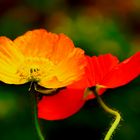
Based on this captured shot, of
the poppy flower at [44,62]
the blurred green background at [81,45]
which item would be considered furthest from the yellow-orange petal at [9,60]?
the blurred green background at [81,45]

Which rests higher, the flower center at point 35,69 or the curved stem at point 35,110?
the flower center at point 35,69

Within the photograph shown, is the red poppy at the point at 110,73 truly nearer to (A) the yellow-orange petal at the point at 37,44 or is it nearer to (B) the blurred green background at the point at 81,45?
(A) the yellow-orange petal at the point at 37,44

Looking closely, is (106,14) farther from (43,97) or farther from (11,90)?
(43,97)

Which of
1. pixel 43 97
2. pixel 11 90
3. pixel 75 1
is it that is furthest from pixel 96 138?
pixel 43 97

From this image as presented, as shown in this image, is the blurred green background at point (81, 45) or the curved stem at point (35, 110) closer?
the curved stem at point (35, 110)

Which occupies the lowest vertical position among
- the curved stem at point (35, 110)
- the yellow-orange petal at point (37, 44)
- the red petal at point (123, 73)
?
the curved stem at point (35, 110)

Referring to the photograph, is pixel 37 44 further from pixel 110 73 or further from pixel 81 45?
pixel 81 45

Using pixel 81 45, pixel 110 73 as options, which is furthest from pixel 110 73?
pixel 81 45
